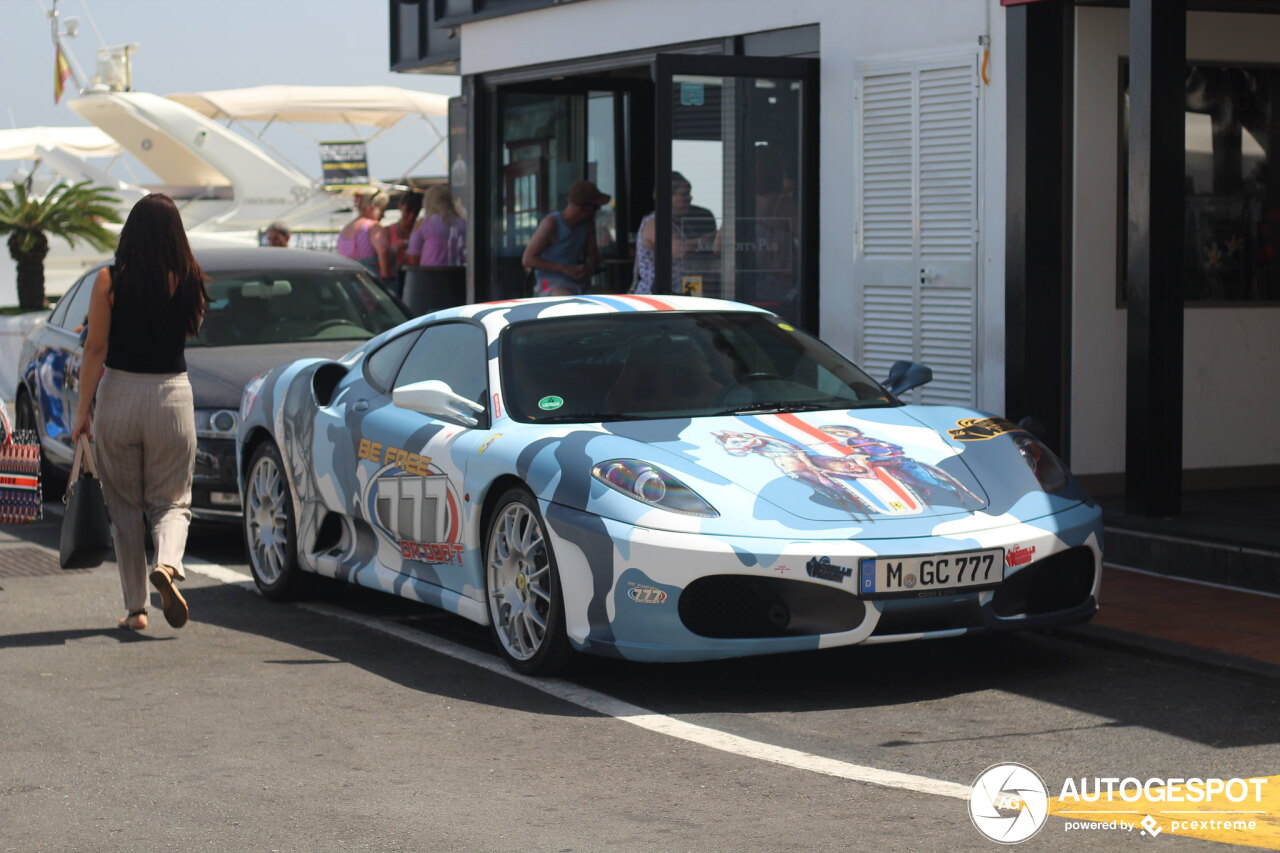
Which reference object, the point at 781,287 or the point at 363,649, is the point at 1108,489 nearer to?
the point at 781,287

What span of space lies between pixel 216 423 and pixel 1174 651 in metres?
5.23

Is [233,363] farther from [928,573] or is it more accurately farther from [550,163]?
[550,163]

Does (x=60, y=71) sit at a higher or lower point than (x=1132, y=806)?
higher

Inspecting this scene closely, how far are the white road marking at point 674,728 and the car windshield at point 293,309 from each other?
11.2ft

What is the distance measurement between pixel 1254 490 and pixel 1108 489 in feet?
2.72

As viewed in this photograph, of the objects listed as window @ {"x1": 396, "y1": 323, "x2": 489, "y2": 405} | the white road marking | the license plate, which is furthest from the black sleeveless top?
the license plate

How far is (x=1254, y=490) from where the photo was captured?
35.1 feet

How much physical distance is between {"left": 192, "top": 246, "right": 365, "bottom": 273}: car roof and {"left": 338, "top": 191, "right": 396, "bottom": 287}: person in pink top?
707 centimetres

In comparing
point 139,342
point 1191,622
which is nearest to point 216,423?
point 139,342

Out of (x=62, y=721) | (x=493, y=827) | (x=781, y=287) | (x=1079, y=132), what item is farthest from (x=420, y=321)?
(x=781, y=287)

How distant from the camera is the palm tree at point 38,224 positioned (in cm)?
2602

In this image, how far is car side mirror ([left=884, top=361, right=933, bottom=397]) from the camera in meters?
7.53

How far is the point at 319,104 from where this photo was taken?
58062 mm

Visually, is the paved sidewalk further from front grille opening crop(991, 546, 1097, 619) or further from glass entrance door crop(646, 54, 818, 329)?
glass entrance door crop(646, 54, 818, 329)
